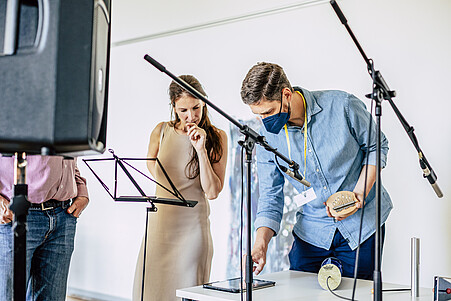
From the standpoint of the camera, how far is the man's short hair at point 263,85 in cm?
209

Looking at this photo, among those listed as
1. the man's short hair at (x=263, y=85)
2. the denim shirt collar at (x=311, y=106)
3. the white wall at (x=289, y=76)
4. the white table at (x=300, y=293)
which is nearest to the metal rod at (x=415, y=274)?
the white table at (x=300, y=293)

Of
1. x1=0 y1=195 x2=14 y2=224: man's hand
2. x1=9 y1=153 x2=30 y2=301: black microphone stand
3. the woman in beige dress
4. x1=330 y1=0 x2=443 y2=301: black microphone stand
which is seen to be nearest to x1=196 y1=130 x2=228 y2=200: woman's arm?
the woman in beige dress

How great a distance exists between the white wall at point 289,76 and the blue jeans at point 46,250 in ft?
4.84

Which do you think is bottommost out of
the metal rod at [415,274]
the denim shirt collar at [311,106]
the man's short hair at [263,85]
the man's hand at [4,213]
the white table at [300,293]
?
the white table at [300,293]

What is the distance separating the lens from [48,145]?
92 centimetres

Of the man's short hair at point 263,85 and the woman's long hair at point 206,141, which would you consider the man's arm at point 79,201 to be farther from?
the man's short hair at point 263,85

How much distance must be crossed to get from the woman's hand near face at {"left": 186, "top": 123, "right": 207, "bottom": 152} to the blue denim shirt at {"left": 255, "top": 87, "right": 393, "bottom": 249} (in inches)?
26.2

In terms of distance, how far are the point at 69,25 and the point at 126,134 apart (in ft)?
10.7

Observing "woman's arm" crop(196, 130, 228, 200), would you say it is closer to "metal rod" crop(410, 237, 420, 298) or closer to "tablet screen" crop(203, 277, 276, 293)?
"tablet screen" crop(203, 277, 276, 293)

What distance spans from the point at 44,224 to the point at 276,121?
113 centimetres

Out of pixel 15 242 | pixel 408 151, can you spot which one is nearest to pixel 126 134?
pixel 408 151

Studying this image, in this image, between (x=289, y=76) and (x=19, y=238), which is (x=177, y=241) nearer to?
(x=289, y=76)

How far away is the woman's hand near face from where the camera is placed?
2.81m

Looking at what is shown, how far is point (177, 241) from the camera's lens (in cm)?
280
